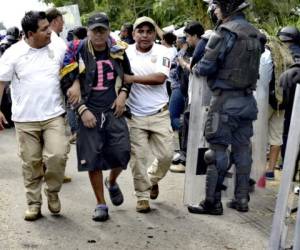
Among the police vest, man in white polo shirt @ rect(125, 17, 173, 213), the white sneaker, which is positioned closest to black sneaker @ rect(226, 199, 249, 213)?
man in white polo shirt @ rect(125, 17, 173, 213)

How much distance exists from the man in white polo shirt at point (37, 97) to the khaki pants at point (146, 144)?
2.31ft

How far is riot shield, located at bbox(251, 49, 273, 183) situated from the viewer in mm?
6137

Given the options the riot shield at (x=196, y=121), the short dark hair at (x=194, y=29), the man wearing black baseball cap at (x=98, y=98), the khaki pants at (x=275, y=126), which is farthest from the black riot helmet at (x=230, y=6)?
the khaki pants at (x=275, y=126)

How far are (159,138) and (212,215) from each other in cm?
89

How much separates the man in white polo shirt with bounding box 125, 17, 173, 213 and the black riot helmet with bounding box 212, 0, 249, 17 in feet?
2.16

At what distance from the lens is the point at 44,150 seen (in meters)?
5.10

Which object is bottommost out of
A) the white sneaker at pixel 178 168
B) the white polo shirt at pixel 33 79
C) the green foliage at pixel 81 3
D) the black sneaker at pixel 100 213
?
the white sneaker at pixel 178 168

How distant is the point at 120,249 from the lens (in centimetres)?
450

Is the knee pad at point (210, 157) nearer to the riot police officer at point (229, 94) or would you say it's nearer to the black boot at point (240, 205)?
the riot police officer at point (229, 94)

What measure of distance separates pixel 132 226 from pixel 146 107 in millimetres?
1154

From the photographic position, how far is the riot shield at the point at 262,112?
6.14 meters

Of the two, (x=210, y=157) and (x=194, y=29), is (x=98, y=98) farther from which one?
(x=194, y=29)

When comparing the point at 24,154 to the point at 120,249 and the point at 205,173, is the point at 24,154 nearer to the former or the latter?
the point at 120,249

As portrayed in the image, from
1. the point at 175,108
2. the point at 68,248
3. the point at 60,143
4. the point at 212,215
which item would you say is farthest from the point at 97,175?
the point at 175,108
